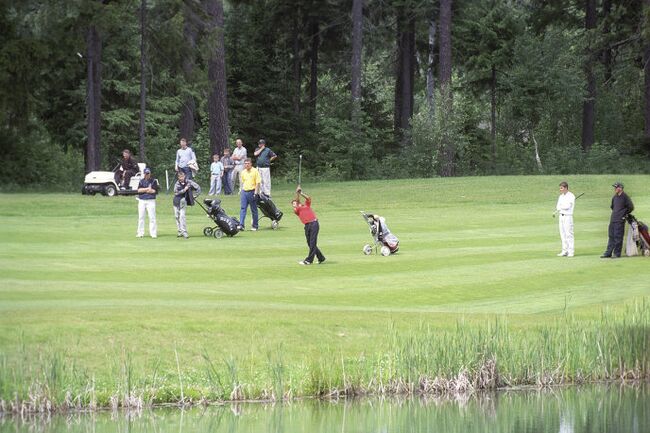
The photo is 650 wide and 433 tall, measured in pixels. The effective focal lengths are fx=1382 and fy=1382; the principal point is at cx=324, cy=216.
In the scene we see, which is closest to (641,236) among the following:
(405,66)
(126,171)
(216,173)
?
(216,173)

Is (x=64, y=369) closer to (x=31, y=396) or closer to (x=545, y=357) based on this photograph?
(x=31, y=396)

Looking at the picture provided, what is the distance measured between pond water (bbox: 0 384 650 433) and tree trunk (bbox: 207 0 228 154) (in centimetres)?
3601

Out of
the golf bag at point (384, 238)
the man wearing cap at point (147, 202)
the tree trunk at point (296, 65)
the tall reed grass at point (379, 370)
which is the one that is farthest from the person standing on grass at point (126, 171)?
the tree trunk at point (296, 65)

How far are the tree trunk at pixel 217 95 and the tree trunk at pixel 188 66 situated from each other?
89 cm

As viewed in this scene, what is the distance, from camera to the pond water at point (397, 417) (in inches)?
685

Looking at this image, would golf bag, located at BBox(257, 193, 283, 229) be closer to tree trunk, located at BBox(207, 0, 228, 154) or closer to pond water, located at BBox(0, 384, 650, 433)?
pond water, located at BBox(0, 384, 650, 433)

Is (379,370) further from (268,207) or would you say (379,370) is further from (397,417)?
(268,207)

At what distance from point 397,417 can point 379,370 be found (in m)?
1.03

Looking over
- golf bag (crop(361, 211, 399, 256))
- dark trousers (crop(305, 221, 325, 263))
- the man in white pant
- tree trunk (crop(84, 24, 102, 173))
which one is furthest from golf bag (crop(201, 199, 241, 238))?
tree trunk (crop(84, 24, 102, 173))

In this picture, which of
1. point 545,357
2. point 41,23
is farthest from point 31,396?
point 41,23

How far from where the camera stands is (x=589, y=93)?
64688mm

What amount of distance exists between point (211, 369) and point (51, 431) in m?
3.19

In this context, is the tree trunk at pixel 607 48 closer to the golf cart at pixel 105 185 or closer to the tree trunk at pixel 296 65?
the tree trunk at pixel 296 65

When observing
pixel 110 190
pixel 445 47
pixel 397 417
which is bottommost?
pixel 397 417
